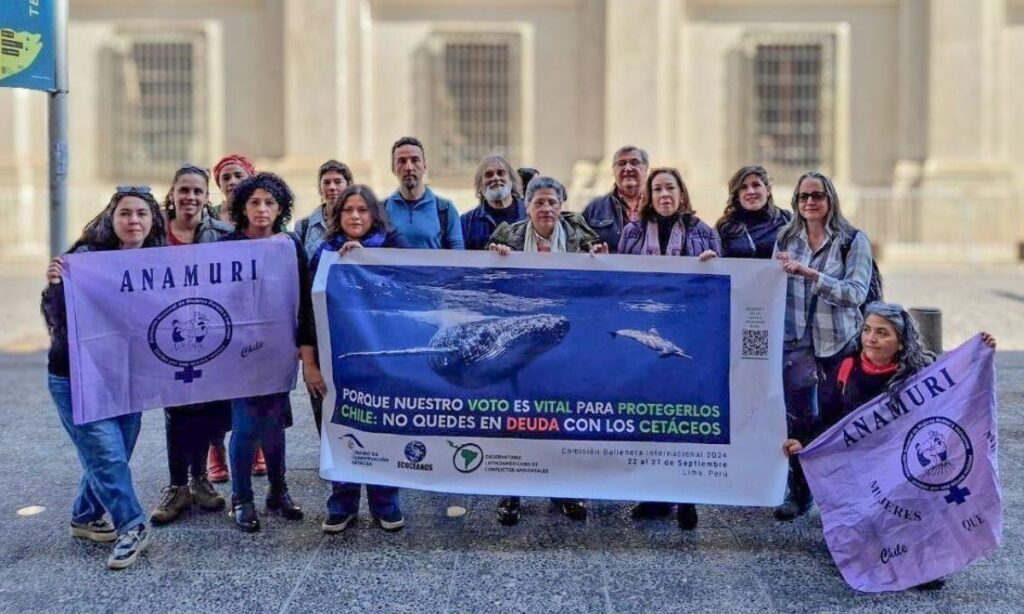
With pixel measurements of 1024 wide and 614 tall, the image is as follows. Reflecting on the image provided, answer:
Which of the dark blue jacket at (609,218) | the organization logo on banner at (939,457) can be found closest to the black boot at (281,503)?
the dark blue jacket at (609,218)

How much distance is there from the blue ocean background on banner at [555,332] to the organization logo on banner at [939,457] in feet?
2.80

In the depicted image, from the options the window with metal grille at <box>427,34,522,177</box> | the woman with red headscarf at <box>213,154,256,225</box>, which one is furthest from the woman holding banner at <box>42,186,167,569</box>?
the window with metal grille at <box>427,34,522,177</box>

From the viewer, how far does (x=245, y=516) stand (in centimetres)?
471

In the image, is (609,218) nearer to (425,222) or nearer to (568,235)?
(568,235)

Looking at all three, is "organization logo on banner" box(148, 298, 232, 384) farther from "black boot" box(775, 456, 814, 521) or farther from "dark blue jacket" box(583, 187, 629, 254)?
"black boot" box(775, 456, 814, 521)

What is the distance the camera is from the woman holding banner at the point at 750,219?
17.2ft

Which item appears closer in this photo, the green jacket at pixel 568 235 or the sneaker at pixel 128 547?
the sneaker at pixel 128 547

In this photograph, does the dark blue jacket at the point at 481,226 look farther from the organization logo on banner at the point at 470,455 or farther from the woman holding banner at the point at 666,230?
the organization logo on banner at the point at 470,455

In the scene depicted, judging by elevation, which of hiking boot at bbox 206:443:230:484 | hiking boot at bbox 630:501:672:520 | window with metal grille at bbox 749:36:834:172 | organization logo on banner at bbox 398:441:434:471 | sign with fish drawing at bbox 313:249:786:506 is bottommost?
hiking boot at bbox 630:501:672:520

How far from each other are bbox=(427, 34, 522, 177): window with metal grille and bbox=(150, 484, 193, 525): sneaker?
45.4 feet

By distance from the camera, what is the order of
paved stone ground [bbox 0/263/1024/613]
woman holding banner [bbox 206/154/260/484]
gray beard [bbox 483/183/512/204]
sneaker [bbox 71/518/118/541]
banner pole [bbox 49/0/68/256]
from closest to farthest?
paved stone ground [bbox 0/263/1024/613] < sneaker [bbox 71/518/118/541] < woman holding banner [bbox 206/154/260/484] < gray beard [bbox 483/183/512/204] < banner pole [bbox 49/0/68/256]

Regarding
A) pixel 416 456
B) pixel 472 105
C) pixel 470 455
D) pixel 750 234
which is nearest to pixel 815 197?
pixel 750 234

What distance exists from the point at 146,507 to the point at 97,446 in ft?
3.08

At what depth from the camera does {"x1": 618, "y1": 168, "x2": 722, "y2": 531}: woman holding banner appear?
4891mm
